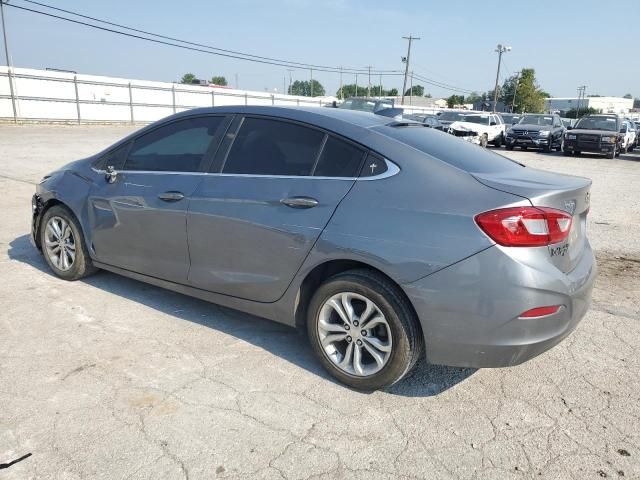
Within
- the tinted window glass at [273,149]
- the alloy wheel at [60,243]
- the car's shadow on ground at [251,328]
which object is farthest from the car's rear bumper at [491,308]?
the alloy wheel at [60,243]

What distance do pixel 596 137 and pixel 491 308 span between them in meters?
21.8

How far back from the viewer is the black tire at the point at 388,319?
285 centimetres

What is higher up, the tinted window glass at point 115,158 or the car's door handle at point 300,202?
the tinted window glass at point 115,158

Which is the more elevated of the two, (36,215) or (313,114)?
(313,114)

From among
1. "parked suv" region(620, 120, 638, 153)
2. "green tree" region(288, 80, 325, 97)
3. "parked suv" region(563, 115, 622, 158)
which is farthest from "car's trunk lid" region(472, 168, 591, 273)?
"green tree" region(288, 80, 325, 97)

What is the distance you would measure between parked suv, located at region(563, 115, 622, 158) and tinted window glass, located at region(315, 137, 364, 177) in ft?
70.4

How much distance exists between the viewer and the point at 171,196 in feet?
12.3

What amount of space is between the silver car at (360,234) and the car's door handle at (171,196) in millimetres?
12

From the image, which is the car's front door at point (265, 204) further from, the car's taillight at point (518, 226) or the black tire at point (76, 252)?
the black tire at point (76, 252)

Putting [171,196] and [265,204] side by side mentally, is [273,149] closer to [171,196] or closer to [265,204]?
[265,204]

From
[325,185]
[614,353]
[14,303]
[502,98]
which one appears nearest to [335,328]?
[325,185]

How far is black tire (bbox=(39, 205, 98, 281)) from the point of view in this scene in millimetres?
4543

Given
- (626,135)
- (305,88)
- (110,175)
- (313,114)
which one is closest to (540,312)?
(313,114)

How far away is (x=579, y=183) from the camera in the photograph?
10.3 feet
